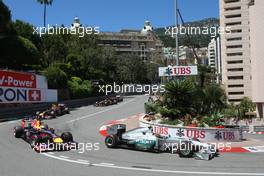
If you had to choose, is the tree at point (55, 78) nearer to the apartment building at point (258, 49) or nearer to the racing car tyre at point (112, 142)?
the apartment building at point (258, 49)

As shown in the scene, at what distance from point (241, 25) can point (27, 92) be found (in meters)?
39.8

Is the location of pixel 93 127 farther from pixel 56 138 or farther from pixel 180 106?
pixel 56 138

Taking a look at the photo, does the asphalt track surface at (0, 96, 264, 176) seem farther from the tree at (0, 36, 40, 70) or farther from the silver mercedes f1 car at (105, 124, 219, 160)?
the tree at (0, 36, 40, 70)

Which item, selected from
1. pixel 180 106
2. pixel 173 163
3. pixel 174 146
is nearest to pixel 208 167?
pixel 173 163

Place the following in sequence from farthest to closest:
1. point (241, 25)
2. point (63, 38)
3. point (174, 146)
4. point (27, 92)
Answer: point (63, 38) → point (241, 25) → point (27, 92) → point (174, 146)

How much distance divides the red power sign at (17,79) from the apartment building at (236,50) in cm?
3411

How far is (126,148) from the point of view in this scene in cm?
2170

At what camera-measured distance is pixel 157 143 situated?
67.3 ft

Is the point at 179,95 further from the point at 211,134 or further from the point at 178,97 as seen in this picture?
the point at 211,134

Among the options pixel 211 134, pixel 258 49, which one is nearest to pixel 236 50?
pixel 258 49

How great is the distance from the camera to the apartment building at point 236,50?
67312 millimetres

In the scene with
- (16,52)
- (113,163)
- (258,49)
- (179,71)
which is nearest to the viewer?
(113,163)

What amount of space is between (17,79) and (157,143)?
30.0m

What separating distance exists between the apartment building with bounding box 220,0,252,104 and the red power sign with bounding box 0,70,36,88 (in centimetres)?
3411
